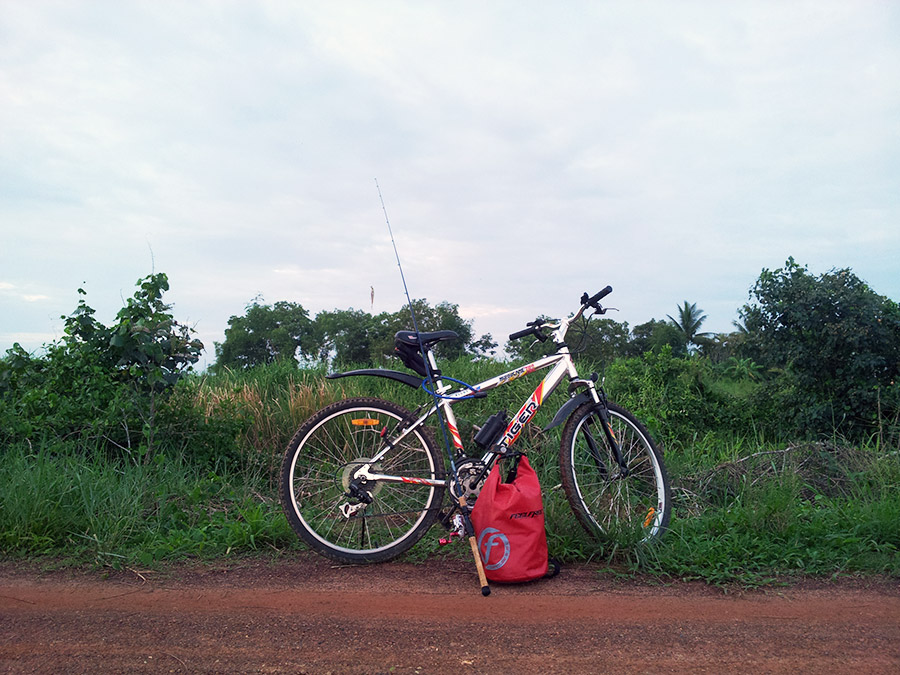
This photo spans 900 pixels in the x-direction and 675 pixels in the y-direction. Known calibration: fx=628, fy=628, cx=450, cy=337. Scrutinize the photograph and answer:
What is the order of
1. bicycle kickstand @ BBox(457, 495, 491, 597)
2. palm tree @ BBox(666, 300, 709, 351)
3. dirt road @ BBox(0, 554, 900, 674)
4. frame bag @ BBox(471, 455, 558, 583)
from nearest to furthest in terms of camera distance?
dirt road @ BBox(0, 554, 900, 674) < bicycle kickstand @ BBox(457, 495, 491, 597) < frame bag @ BBox(471, 455, 558, 583) < palm tree @ BBox(666, 300, 709, 351)

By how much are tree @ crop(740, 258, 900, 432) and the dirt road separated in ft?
15.1

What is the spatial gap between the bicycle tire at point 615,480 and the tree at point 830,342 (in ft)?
14.5

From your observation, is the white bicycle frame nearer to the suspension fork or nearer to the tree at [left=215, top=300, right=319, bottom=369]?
the suspension fork

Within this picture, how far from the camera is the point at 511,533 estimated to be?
151 inches

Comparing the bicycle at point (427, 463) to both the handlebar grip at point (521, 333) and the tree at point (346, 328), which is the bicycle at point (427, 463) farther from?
the tree at point (346, 328)

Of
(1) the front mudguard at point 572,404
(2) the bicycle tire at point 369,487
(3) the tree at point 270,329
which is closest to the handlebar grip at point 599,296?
(1) the front mudguard at point 572,404

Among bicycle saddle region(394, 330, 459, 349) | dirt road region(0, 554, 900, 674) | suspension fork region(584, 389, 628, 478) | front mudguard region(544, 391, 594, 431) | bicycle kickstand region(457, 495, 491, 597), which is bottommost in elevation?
dirt road region(0, 554, 900, 674)

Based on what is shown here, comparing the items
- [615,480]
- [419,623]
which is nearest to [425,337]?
[615,480]

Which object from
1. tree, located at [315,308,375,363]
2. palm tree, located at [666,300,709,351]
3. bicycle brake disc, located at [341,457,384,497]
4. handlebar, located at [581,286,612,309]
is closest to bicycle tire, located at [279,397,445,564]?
bicycle brake disc, located at [341,457,384,497]

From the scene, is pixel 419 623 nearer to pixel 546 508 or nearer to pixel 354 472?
pixel 354 472

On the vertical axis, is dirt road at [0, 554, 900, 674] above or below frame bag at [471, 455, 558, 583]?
below

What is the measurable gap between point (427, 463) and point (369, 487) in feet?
1.43

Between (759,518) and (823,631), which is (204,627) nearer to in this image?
(823,631)

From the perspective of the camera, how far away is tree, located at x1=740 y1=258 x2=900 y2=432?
25.0ft
